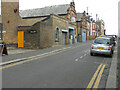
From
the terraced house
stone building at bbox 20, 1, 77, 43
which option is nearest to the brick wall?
the terraced house

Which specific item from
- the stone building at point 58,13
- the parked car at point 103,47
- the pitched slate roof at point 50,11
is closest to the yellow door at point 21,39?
the stone building at point 58,13

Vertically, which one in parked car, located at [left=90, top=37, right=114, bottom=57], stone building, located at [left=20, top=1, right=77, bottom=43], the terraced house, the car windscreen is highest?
stone building, located at [left=20, top=1, right=77, bottom=43]

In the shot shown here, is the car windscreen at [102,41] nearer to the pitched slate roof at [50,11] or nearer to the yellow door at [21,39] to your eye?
the yellow door at [21,39]

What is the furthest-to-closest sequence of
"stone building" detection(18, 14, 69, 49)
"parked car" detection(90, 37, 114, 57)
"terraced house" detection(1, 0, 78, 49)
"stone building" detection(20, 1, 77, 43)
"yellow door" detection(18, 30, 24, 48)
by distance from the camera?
"stone building" detection(20, 1, 77, 43)
"yellow door" detection(18, 30, 24, 48)
"terraced house" detection(1, 0, 78, 49)
"stone building" detection(18, 14, 69, 49)
"parked car" detection(90, 37, 114, 57)

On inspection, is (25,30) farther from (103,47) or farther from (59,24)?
(103,47)

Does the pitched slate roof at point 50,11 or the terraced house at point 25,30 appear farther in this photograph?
the pitched slate roof at point 50,11

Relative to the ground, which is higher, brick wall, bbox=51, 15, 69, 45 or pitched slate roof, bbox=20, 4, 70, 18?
pitched slate roof, bbox=20, 4, 70, 18

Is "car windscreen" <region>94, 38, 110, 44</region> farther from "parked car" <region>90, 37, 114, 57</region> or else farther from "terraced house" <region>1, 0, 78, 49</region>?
"terraced house" <region>1, 0, 78, 49</region>

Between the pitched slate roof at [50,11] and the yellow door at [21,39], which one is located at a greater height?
the pitched slate roof at [50,11]

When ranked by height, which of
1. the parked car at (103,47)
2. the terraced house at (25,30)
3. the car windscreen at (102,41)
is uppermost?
the terraced house at (25,30)

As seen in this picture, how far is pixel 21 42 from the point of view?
716 inches

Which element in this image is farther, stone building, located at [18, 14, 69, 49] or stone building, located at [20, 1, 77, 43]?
stone building, located at [20, 1, 77, 43]

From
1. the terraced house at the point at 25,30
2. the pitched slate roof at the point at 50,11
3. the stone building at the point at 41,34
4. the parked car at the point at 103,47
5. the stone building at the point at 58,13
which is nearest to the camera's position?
the parked car at the point at 103,47

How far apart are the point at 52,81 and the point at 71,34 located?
25.8 meters
